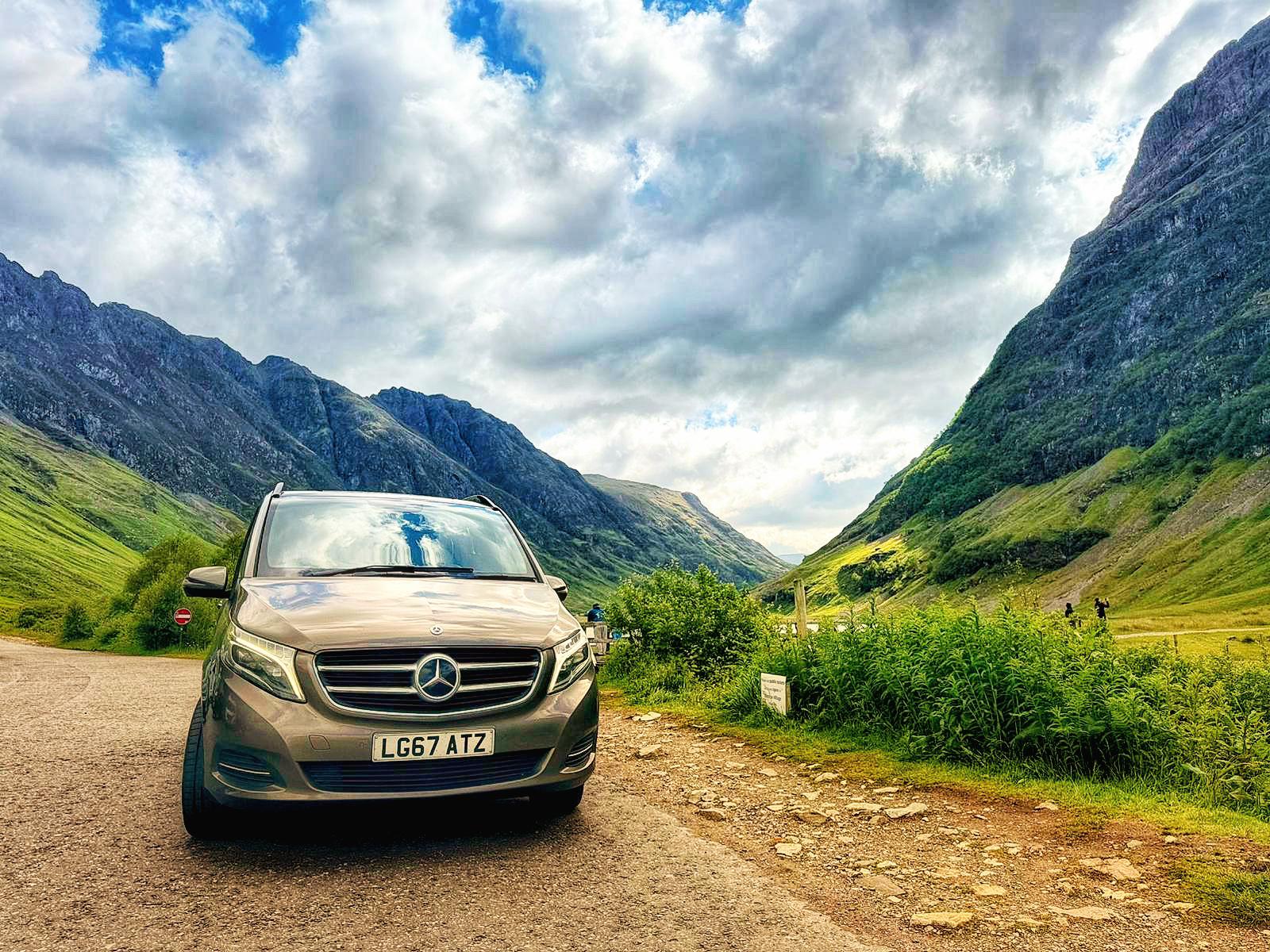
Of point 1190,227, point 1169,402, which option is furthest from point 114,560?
point 1190,227

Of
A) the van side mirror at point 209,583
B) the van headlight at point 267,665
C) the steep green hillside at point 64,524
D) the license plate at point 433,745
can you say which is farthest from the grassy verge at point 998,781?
the steep green hillside at point 64,524

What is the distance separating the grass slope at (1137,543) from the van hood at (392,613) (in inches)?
3168

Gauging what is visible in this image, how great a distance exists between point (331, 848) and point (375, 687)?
1.13m

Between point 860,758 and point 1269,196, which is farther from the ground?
point 1269,196

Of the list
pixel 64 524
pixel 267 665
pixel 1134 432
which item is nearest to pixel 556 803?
pixel 267 665

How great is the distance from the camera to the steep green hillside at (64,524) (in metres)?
114

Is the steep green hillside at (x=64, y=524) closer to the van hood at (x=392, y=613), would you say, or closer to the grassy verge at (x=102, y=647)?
the grassy verge at (x=102, y=647)

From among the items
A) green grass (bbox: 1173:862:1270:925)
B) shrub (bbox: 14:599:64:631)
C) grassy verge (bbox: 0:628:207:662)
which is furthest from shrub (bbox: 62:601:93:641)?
green grass (bbox: 1173:862:1270:925)

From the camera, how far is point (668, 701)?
11.7 meters

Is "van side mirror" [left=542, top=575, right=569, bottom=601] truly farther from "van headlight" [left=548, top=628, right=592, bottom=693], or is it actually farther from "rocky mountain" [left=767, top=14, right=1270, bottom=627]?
"rocky mountain" [left=767, top=14, right=1270, bottom=627]

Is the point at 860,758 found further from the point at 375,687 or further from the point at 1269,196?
the point at 1269,196

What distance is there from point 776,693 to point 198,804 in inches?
245

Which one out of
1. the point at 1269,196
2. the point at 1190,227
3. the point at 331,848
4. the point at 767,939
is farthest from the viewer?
the point at 1190,227

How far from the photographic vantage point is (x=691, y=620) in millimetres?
14625
